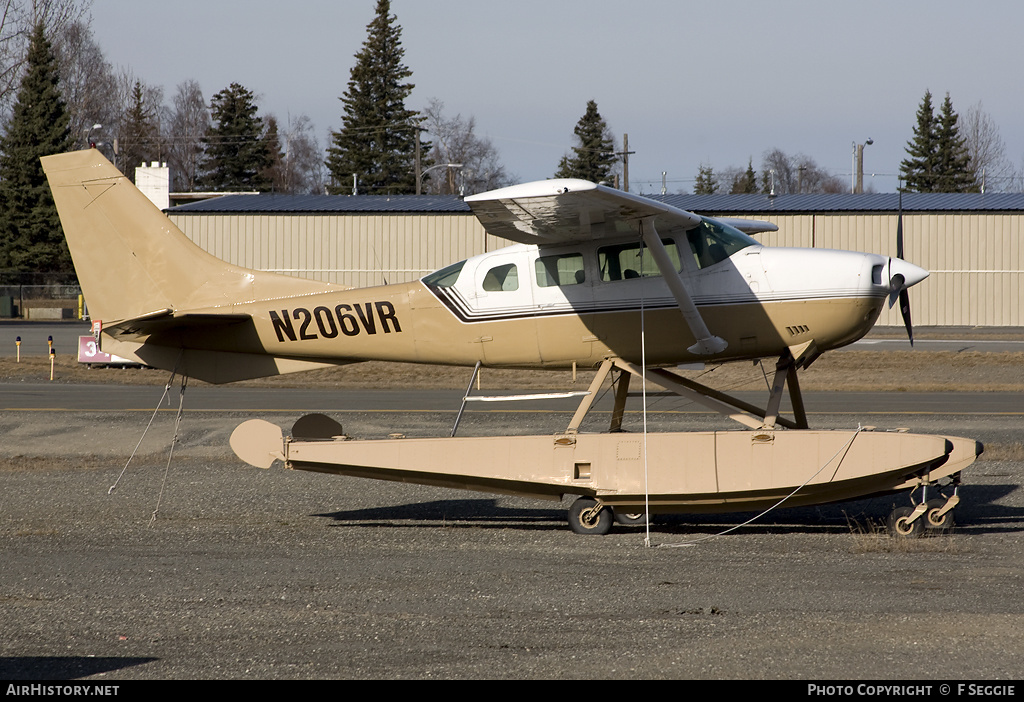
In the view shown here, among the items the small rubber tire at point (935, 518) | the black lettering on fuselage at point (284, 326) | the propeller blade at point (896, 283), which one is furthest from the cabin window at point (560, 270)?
the small rubber tire at point (935, 518)

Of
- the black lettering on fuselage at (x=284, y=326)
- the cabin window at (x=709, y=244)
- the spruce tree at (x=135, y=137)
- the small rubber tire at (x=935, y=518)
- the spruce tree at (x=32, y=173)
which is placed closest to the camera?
the small rubber tire at (x=935, y=518)

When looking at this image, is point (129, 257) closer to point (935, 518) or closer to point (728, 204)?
point (935, 518)

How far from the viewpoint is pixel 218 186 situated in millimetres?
79812

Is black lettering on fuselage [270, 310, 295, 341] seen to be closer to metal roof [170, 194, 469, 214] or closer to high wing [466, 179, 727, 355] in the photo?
high wing [466, 179, 727, 355]

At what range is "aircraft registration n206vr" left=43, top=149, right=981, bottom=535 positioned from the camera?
893 centimetres

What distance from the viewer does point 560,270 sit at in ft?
31.9

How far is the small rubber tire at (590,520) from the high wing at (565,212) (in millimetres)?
2577

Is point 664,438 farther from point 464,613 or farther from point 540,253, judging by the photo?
point 464,613

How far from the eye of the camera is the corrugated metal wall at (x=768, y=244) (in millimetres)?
40062

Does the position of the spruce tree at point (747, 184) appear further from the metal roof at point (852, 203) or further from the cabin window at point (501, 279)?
the cabin window at point (501, 279)

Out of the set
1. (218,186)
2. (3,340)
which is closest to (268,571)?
(3,340)

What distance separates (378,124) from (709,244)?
66730mm

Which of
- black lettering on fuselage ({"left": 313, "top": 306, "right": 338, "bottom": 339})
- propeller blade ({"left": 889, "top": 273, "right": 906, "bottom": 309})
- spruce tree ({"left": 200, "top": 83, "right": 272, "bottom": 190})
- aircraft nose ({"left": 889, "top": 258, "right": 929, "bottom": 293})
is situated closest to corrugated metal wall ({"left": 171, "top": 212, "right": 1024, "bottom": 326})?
aircraft nose ({"left": 889, "top": 258, "right": 929, "bottom": 293})

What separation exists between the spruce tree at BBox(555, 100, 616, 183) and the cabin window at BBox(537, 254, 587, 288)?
66562mm
